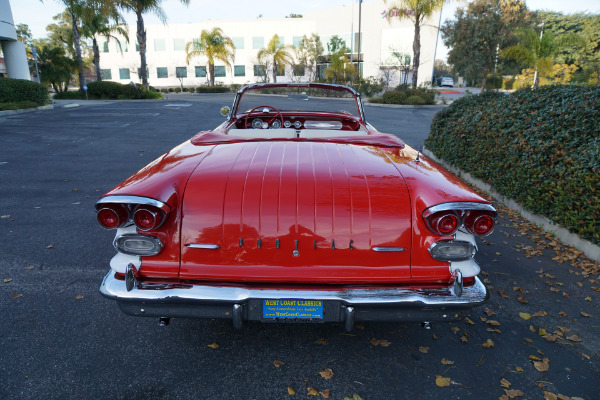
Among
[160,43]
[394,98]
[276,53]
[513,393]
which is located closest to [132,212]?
[513,393]

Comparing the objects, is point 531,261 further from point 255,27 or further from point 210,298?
point 255,27

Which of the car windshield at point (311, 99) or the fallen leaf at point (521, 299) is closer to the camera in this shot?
the fallen leaf at point (521, 299)

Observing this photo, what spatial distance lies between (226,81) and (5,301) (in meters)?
→ 53.0

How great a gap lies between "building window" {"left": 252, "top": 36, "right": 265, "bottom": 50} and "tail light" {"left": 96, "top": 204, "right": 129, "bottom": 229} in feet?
175

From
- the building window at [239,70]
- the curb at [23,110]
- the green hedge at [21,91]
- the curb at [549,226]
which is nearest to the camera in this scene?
the curb at [549,226]

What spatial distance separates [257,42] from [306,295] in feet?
177

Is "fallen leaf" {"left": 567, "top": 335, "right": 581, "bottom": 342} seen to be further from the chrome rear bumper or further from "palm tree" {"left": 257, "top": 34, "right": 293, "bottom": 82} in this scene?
"palm tree" {"left": 257, "top": 34, "right": 293, "bottom": 82}

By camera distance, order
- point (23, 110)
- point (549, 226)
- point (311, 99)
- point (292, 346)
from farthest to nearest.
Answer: point (23, 110)
point (311, 99)
point (549, 226)
point (292, 346)

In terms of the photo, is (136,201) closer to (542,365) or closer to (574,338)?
(542,365)

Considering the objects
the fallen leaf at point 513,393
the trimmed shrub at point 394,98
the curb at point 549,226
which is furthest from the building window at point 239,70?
the fallen leaf at point 513,393

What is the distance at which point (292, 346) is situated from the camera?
2.58 metres

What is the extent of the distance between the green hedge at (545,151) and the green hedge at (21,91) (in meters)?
19.2

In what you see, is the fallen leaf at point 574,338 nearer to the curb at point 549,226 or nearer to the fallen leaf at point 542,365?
the fallen leaf at point 542,365

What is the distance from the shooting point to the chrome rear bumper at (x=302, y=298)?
6.55ft
